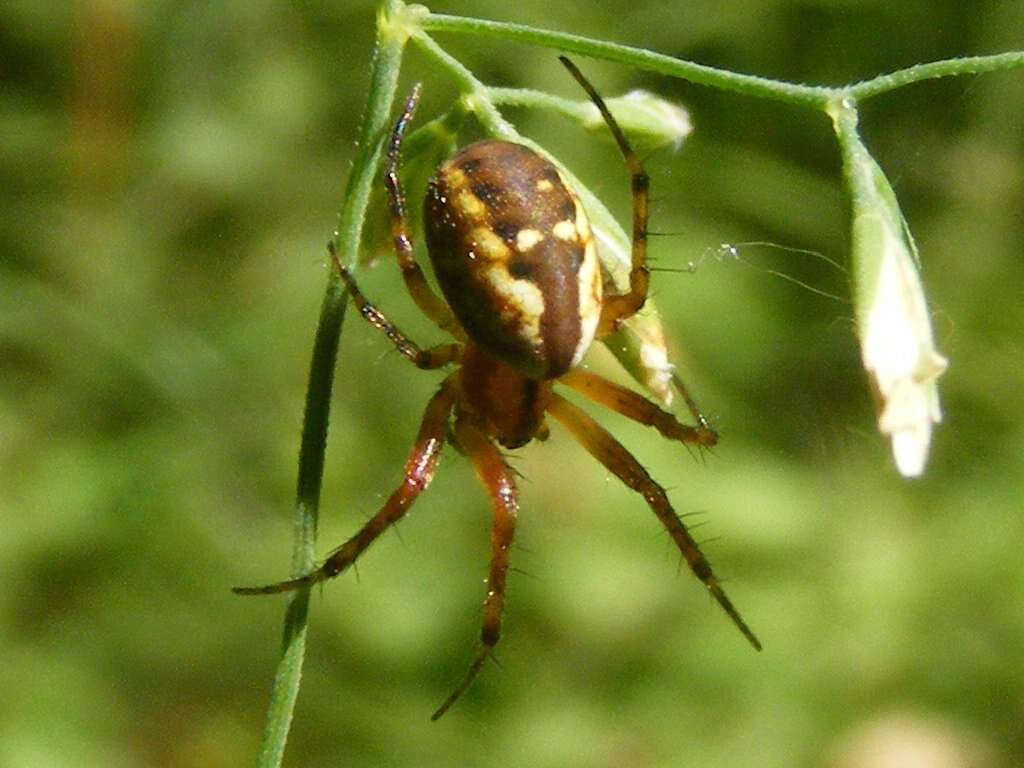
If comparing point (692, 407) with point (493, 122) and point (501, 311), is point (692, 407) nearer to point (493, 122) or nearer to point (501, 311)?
point (501, 311)

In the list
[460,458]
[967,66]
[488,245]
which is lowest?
[488,245]

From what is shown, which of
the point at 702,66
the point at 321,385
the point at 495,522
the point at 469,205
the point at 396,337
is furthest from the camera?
the point at 495,522

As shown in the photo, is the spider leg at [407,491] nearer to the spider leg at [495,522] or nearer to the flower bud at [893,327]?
the spider leg at [495,522]

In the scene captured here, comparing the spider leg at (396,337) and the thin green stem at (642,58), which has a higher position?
the thin green stem at (642,58)

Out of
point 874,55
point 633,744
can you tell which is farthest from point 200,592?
point 874,55

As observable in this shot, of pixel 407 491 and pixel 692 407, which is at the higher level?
pixel 692 407

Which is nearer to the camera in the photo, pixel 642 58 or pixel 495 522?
pixel 642 58

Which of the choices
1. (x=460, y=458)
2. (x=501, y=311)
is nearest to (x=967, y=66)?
(x=501, y=311)

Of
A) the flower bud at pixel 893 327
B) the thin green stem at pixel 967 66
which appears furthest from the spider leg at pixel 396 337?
the thin green stem at pixel 967 66
